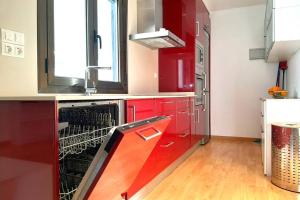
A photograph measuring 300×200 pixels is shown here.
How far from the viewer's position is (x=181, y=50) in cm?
364

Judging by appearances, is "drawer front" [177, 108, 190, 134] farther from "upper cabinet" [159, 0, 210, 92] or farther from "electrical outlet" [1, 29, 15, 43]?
"electrical outlet" [1, 29, 15, 43]

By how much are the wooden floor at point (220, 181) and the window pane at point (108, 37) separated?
1332 mm

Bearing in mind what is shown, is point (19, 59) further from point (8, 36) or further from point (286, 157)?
point (286, 157)

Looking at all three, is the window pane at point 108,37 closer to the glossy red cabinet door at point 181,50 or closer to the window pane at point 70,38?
the window pane at point 70,38

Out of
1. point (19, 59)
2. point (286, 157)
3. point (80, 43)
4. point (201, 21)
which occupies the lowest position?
point (286, 157)

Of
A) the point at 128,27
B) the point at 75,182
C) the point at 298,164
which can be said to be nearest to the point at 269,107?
the point at 298,164

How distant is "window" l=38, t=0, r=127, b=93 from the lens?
174 centimetres

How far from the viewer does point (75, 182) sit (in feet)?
4.76

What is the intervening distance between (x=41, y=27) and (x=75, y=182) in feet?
3.63

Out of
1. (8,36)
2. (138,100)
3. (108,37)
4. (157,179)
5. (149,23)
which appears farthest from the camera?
(149,23)

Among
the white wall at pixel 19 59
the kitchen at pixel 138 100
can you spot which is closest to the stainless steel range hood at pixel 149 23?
the kitchen at pixel 138 100

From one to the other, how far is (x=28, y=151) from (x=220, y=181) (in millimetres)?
1976

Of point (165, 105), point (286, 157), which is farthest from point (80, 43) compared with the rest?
point (286, 157)

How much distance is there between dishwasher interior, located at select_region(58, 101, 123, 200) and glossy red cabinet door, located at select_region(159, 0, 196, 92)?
2154mm
